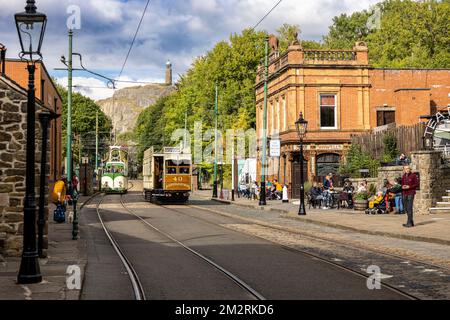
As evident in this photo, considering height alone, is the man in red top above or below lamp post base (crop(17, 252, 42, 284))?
above

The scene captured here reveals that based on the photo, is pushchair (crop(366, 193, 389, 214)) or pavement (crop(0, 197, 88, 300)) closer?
pavement (crop(0, 197, 88, 300))

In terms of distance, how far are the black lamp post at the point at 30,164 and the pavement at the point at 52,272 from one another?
26 cm

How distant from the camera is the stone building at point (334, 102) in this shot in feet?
141

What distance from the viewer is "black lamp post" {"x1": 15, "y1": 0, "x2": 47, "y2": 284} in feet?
31.6

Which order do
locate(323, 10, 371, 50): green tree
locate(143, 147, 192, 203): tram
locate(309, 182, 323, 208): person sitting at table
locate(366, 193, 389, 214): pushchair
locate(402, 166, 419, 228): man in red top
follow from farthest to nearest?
locate(323, 10, 371, 50): green tree → locate(143, 147, 192, 203): tram → locate(309, 182, 323, 208): person sitting at table → locate(366, 193, 389, 214): pushchair → locate(402, 166, 419, 228): man in red top

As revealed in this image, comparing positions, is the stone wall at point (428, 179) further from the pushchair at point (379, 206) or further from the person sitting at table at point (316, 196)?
the person sitting at table at point (316, 196)

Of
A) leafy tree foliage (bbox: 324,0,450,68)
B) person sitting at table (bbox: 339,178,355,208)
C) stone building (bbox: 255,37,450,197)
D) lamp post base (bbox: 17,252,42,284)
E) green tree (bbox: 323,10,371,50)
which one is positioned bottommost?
lamp post base (bbox: 17,252,42,284)

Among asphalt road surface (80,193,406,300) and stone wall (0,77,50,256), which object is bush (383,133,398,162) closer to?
asphalt road surface (80,193,406,300)

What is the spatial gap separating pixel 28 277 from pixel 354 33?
2820 inches

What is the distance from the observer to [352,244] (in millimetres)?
16109

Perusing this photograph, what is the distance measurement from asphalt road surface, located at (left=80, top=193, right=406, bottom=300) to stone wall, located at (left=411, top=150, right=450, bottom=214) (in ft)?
30.4

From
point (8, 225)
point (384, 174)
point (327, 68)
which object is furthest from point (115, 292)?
point (327, 68)

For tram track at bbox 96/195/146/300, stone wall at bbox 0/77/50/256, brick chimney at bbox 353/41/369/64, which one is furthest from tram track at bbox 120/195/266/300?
brick chimney at bbox 353/41/369/64

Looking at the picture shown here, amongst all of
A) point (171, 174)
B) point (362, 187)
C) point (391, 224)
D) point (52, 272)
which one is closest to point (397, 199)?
point (362, 187)
